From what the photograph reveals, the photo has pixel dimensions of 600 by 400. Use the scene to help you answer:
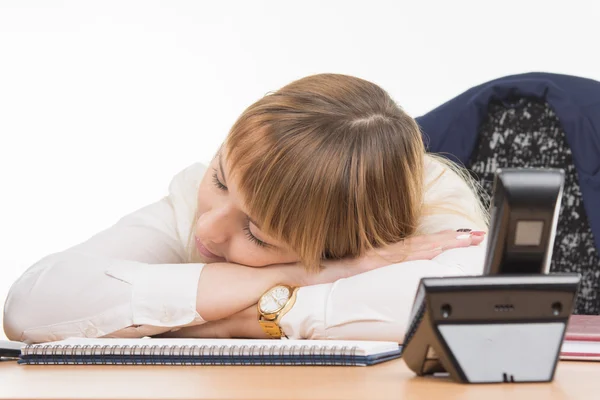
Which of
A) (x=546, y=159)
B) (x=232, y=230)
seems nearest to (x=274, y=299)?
(x=232, y=230)

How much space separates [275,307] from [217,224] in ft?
0.52

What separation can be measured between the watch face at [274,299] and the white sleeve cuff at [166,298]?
10cm

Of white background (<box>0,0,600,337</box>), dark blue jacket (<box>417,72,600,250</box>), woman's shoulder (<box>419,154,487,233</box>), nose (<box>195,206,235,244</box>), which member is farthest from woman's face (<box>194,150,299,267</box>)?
white background (<box>0,0,600,337</box>)

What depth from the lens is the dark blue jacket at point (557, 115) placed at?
174cm

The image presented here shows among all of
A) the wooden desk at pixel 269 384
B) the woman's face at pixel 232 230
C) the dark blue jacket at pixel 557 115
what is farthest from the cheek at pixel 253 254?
the dark blue jacket at pixel 557 115

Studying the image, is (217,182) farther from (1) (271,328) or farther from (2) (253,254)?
(1) (271,328)

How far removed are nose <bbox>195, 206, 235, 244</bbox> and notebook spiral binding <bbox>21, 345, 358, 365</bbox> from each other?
0.36 m

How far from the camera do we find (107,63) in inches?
153

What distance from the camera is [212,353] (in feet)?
2.69

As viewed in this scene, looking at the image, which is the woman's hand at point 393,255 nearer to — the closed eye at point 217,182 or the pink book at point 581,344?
the closed eye at point 217,182

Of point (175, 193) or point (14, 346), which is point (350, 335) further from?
point (175, 193)

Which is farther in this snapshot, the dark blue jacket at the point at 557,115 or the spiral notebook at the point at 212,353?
the dark blue jacket at the point at 557,115

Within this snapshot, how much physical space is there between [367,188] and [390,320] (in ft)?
0.67

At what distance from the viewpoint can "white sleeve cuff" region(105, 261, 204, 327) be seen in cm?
113
